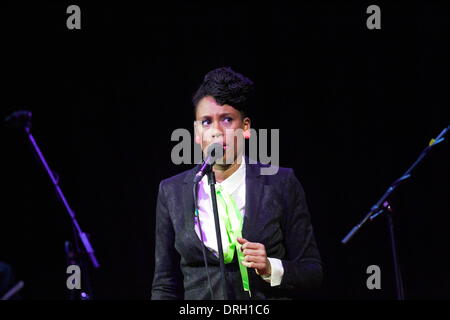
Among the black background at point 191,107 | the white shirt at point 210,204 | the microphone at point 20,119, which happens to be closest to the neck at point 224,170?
the white shirt at point 210,204

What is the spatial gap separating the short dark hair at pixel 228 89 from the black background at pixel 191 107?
46.8 inches

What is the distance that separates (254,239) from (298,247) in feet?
0.76

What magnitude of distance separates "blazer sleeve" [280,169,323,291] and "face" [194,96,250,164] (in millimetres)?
307

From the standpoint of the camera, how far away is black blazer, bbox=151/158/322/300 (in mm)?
2480

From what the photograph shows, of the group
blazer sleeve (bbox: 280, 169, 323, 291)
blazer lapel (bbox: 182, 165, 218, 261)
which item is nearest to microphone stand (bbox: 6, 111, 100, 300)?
blazer lapel (bbox: 182, 165, 218, 261)

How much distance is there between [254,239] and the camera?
2.48 metres

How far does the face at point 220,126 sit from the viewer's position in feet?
8.55

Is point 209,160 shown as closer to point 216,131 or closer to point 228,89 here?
point 216,131

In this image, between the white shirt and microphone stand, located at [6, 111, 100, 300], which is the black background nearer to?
microphone stand, located at [6, 111, 100, 300]

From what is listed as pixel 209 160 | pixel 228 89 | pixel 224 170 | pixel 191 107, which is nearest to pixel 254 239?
pixel 224 170

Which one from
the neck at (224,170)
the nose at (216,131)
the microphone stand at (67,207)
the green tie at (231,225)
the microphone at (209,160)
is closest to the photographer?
the microphone at (209,160)

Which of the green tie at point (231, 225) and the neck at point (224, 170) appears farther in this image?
the neck at point (224, 170)

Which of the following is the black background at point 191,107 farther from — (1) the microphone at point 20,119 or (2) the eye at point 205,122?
(2) the eye at point 205,122
